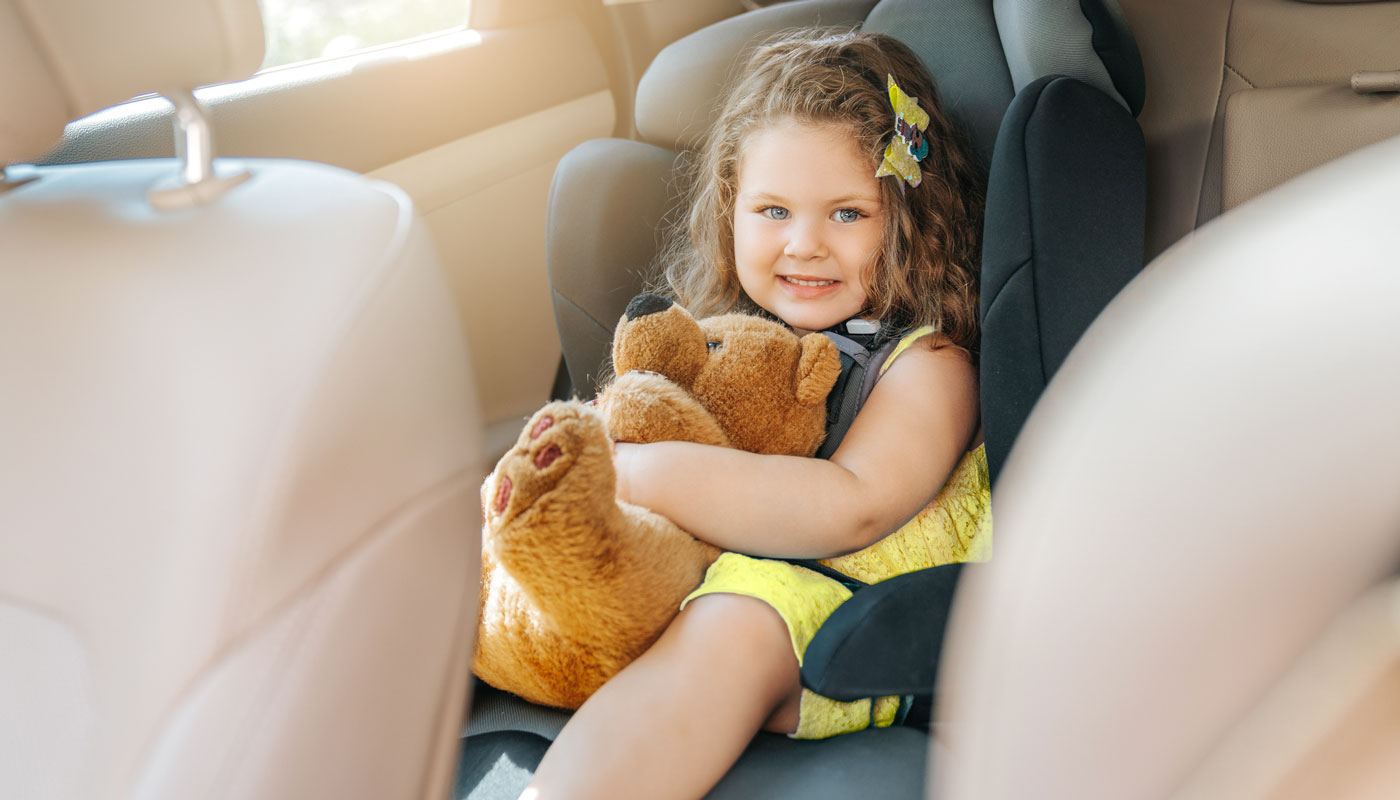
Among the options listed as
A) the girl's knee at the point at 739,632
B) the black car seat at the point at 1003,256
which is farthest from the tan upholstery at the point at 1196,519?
the girl's knee at the point at 739,632

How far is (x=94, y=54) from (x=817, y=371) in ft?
2.37

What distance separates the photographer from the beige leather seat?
25.2 inches

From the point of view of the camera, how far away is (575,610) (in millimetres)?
916

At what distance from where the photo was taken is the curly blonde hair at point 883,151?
1.27m

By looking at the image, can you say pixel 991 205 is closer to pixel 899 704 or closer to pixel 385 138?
pixel 899 704

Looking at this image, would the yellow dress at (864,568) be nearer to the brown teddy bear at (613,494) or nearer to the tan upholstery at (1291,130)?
the brown teddy bear at (613,494)

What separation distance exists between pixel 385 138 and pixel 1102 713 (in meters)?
1.39

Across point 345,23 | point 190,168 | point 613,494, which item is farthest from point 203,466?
point 345,23

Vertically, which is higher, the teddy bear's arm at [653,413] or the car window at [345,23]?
the car window at [345,23]

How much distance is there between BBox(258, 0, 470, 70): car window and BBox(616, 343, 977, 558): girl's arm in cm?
84

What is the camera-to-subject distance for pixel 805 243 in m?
1.25

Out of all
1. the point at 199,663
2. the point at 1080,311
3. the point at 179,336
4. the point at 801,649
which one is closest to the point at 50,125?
the point at 179,336

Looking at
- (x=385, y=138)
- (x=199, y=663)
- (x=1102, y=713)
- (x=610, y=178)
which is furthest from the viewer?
(x=385, y=138)

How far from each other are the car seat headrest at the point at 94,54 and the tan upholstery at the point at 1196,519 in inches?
24.8
